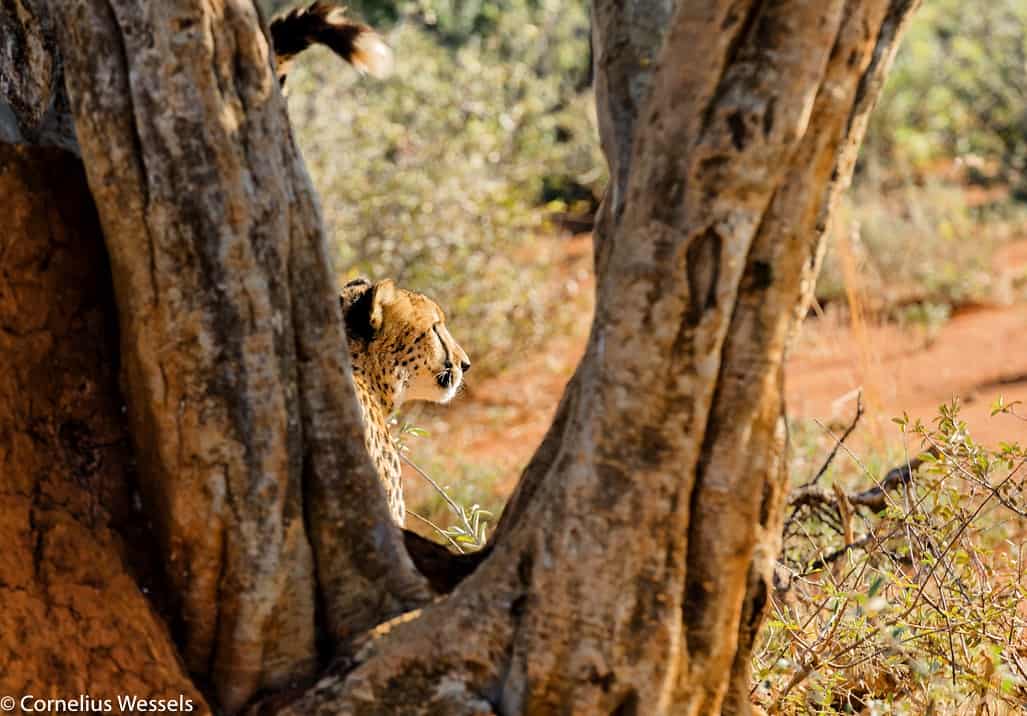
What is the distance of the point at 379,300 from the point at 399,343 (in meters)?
0.21

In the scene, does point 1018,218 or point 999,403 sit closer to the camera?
point 999,403

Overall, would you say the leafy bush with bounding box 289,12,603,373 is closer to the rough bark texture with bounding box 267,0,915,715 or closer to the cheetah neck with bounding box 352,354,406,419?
the cheetah neck with bounding box 352,354,406,419

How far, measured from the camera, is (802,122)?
2.01 metres

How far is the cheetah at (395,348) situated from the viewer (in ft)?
13.8

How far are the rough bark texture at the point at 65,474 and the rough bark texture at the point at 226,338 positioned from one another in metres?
0.07

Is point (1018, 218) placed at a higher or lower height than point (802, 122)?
higher

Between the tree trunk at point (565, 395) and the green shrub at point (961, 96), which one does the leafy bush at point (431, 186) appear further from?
the tree trunk at point (565, 395)

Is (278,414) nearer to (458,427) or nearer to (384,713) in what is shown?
(384,713)

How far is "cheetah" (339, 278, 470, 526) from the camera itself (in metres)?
4.20

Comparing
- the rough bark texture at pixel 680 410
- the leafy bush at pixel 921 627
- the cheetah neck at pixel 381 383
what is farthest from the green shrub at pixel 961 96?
the rough bark texture at pixel 680 410

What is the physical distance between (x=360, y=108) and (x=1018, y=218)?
20.2 ft

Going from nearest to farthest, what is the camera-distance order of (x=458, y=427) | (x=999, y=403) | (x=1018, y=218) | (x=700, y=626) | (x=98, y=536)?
(x=700, y=626), (x=98, y=536), (x=999, y=403), (x=458, y=427), (x=1018, y=218)

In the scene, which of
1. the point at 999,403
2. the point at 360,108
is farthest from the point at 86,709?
the point at 360,108

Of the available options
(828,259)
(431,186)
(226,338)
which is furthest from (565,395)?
(828,259)
